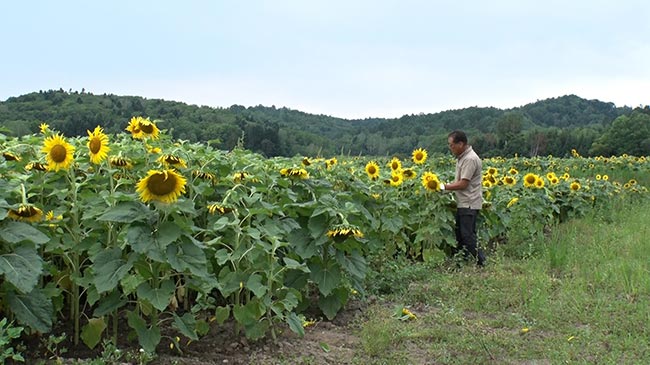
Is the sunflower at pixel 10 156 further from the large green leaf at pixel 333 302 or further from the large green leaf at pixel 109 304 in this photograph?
the large green leaf at pixel 333 302

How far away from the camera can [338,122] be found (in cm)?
4897

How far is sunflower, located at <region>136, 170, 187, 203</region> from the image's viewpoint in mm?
2707

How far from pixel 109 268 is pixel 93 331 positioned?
0.42 meters

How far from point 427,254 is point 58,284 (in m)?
4.25

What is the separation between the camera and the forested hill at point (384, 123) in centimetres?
1378

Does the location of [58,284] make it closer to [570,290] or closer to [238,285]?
[238,285]

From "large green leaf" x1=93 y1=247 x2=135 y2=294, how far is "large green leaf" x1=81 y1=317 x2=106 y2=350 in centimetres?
34

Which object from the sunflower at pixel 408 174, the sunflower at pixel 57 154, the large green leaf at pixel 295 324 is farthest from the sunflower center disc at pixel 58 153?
the sunflower at pixel 408 174

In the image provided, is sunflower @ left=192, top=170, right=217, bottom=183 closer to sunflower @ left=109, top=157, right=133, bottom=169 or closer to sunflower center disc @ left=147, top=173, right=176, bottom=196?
sunflower @ left=109, top=157, right=133, bottom=169

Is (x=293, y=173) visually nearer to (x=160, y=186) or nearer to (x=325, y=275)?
(x=325, y=275)

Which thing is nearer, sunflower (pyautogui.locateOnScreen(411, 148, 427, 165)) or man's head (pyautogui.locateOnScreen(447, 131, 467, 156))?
man's head (pyautogui.locateOnScreen(447, 131, 467, 156))

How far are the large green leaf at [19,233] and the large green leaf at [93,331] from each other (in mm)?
630

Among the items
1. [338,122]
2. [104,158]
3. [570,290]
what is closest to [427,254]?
[570,290]

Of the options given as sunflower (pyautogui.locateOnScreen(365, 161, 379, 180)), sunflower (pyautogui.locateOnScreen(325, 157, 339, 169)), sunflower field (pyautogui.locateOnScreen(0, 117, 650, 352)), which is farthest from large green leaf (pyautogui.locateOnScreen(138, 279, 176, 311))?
sunflower (pyautogui.locateOnScreen(365, 161, 379, 180))
